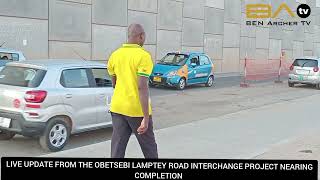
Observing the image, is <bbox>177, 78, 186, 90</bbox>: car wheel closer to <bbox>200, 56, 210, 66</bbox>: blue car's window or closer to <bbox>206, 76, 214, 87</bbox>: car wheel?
<bbox>200, 56, 210, 66</bbox>: blue car's window

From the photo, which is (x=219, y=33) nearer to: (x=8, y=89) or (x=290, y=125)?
(x=290, y=125)

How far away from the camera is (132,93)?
4.52 metres

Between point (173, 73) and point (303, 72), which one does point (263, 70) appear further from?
point (173, 73)

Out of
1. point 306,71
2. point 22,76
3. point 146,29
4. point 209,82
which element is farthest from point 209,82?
point 22,76

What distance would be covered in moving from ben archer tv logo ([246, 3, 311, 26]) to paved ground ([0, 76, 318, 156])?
36.4 feet

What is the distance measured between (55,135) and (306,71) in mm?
14985

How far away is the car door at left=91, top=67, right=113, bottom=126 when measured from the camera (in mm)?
7980

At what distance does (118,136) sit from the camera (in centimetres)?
471

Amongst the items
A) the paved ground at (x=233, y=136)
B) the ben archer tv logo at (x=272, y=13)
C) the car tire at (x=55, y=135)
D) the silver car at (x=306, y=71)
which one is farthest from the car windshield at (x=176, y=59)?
the ben archer tv logo at (x=272, y=13)

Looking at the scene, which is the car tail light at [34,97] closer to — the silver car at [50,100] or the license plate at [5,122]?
the silver car at [50,100]

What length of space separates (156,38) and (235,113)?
1054 centimetres

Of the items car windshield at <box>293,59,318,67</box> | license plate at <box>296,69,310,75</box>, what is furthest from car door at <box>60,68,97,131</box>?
car windshield at <box>293,59,318,67</box>

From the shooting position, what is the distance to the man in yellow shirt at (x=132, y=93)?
14.5 feet

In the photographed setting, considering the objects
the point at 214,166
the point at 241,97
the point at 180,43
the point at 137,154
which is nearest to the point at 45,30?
the point at 241,97
